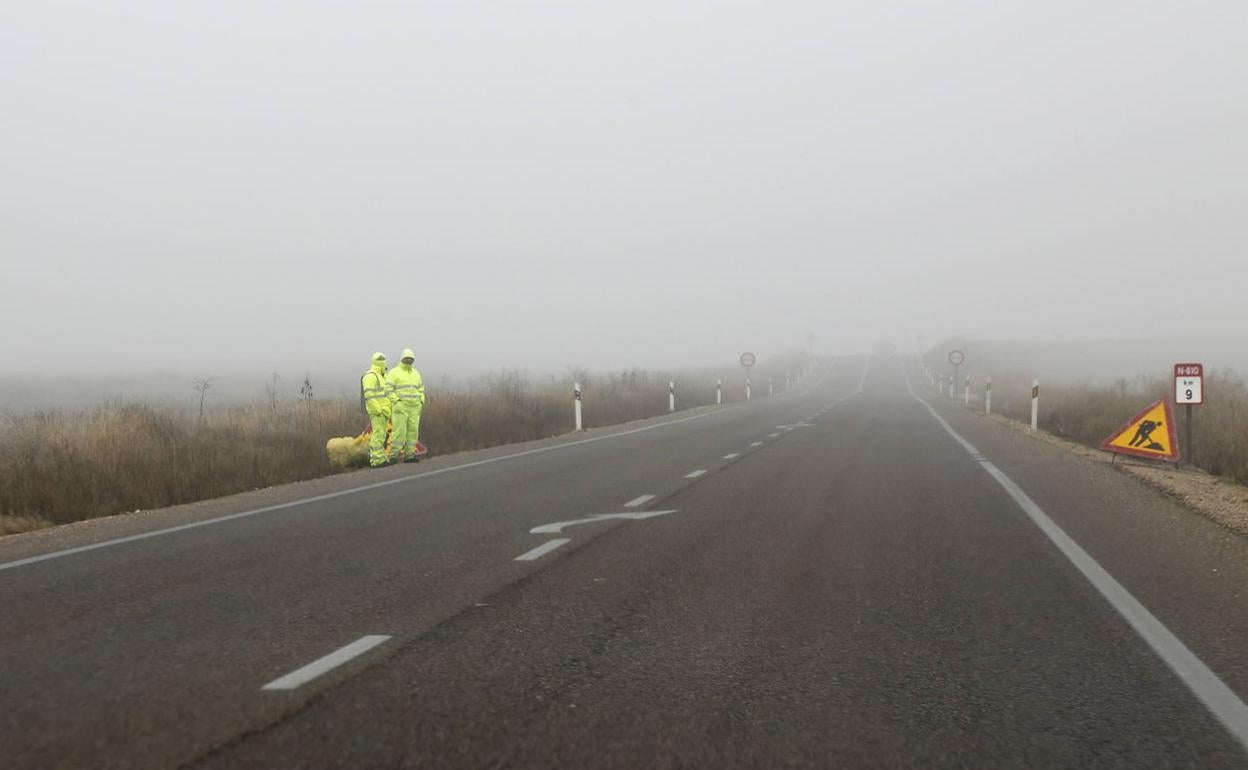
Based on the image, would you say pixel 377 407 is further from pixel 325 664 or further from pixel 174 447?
pixel 325 664

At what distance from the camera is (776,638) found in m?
5.14

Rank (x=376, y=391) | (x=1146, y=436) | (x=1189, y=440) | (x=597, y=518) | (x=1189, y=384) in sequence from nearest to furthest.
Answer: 1. (x=597, y=518)
2. (x=1189, y=384)
3. (x=1146, y=436)
4. (x=1189, y=440)
5. (x=376, y=391)

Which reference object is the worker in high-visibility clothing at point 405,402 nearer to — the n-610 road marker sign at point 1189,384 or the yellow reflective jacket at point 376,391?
the yellow reflective jacket at point 376,391

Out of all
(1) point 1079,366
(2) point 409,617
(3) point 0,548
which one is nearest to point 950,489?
(2) point 409,617

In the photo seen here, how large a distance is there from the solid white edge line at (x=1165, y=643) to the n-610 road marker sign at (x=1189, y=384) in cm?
636

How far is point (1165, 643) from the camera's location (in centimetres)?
505

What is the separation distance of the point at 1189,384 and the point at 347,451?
1258 cm

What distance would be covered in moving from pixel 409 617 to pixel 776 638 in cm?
201

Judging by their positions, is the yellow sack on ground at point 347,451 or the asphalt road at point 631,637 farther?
the yellow sack on ground at point 347,451

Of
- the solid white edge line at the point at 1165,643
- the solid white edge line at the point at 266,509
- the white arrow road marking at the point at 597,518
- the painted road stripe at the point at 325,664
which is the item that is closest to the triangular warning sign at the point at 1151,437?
the solid white edge line at the point at 1165,643

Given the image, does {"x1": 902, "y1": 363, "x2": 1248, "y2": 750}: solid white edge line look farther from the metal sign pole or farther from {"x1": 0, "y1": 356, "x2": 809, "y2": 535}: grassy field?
{"x1": 0, "y1": 356, "x2": 809, "y2": 535}: grassy field

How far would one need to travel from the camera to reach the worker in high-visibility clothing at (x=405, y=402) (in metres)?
16.0

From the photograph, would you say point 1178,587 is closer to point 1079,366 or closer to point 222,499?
point 222,499

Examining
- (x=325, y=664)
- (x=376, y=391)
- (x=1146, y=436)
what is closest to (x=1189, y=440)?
(x=1146, y=436)
